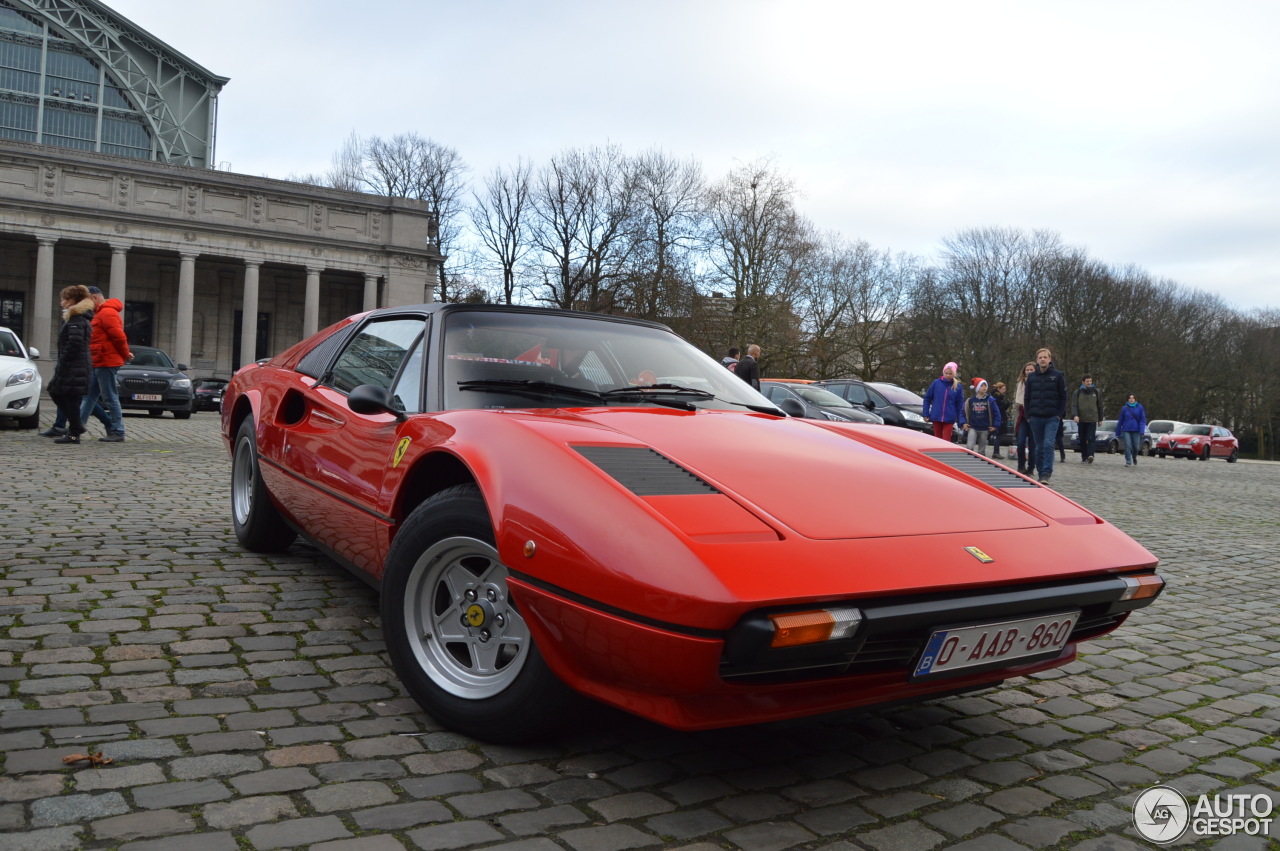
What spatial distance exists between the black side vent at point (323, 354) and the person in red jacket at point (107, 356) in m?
7.87

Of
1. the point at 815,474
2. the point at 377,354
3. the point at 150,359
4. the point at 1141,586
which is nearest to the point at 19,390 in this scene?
the point at 150,359

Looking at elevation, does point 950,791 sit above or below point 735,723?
below

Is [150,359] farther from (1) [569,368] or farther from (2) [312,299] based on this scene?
(2) [312,299]

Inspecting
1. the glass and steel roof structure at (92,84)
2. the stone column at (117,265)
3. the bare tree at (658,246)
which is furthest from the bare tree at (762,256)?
the glass and steel roof structure at (92,84)

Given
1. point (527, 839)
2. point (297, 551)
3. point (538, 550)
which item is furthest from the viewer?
point (297, 551)

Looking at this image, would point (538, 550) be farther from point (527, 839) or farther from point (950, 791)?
point (950, 791)

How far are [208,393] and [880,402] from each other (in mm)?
20196

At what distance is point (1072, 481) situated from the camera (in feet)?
48.3

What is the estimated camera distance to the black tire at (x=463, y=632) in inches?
96.7

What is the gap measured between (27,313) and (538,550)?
4750 centimetres

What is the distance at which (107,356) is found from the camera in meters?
11.4

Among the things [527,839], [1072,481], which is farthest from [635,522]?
[1072,481]

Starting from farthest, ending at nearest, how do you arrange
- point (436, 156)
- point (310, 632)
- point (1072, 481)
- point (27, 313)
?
point (436, 156)
point (27, 313)
point (1072, 481)
point (310, 632)

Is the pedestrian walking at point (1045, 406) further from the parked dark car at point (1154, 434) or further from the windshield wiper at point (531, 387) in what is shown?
the parked dark car at point (1154, 434)
